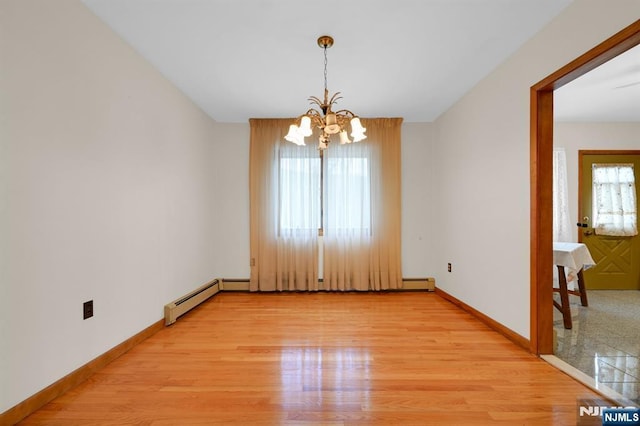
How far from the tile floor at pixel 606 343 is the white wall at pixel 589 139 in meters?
1.69

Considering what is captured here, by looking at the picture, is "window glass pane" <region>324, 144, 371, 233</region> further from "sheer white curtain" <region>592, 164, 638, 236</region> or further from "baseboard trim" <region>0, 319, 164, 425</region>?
"sheer white curtain" <region>592, 164, 638, 236</region>

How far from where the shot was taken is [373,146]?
402 centimetres

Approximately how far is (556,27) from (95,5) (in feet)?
11.1

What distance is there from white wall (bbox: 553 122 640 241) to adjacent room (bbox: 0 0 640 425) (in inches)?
8.1

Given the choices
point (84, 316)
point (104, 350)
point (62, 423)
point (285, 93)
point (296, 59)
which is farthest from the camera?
point (285, 93)

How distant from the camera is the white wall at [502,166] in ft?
5.95

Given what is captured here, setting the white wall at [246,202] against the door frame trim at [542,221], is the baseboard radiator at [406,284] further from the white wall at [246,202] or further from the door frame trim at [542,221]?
the door frame trim at [542,221]

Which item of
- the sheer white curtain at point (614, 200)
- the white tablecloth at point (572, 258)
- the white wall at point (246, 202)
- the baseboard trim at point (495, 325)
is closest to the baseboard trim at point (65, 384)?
the white wall at point (246, 202)

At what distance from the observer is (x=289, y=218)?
4012 mm

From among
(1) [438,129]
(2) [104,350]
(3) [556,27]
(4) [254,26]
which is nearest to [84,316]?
(2) [104,350]

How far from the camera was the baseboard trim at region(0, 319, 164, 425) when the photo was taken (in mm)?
1426

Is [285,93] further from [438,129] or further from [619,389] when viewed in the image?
[619,389]

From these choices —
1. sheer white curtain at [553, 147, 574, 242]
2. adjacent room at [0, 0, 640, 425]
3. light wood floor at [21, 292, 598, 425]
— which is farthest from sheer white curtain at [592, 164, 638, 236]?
light wood floor at [21, 292, 598, 425]

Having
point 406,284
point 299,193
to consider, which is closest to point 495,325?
point 406,284
